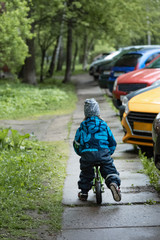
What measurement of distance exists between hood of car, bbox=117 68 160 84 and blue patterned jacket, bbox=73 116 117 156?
6617 millimetres

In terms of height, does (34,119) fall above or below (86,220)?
below

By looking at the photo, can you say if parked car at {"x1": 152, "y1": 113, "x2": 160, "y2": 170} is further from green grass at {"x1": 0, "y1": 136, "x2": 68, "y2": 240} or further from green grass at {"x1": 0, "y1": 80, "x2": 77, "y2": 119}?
green grass at {"x1": 0, "y1": 80, "x2": 77, "y2": 119}

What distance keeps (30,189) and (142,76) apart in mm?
6982

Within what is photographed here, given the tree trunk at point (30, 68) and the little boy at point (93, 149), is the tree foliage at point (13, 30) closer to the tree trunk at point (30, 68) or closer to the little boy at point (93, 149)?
the tree trunk at point (30, 68)

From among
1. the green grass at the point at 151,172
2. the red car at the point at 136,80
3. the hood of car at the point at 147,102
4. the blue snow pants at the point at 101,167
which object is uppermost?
the blue snow pants at the point at 101,167

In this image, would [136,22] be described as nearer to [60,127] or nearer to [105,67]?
[105,67]

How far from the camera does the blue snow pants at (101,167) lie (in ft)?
19.7

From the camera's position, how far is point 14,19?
18438mm

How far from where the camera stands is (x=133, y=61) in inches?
717

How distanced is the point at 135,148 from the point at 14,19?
33.6ft

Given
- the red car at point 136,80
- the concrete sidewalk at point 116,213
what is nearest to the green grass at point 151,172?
the concrete sidewalk at point 116,213

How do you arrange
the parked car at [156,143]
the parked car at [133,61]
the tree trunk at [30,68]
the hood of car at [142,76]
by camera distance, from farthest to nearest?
the tree trunk at [30,68], the parked car at [133,61], the hood of car at [142,76], the parked car at [156,143]

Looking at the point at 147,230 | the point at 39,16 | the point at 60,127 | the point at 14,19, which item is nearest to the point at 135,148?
the point at 60,127

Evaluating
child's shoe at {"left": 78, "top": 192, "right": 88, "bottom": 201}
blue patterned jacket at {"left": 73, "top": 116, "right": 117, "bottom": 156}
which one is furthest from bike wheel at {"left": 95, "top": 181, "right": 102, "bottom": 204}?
blue patterned jacket at {"left": 73, "top": 116, "right": 117, "bottom": 156}
